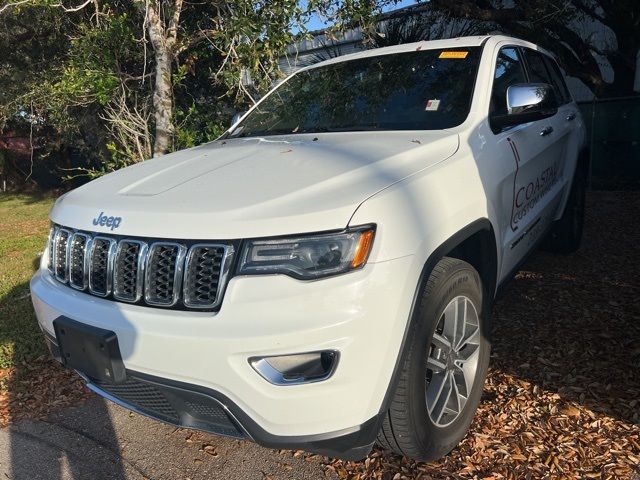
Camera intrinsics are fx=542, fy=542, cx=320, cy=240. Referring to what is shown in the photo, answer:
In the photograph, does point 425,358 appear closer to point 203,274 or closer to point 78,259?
point 203,274

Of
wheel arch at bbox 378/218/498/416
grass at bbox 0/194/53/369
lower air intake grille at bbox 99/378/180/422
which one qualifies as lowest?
grass at bbox 0/194/53/369

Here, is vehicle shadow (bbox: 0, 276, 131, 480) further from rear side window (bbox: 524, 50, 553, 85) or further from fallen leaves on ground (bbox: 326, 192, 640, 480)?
rear side window (bbox: 524, 50, 553, 85)

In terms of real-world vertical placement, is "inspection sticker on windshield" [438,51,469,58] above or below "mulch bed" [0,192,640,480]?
above

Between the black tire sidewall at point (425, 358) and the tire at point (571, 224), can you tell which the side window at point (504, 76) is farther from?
the tire at point (571, 224)

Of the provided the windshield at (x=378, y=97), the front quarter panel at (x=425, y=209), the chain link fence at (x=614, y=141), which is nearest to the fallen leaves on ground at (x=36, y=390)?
the windshield at (x=378, y=97)

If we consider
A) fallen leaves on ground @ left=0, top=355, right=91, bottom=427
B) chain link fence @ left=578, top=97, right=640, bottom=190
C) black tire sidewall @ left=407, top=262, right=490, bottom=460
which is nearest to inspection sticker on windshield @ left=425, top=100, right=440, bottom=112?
black tire sidewall @ left=407, top=262, right=490, bottom=460

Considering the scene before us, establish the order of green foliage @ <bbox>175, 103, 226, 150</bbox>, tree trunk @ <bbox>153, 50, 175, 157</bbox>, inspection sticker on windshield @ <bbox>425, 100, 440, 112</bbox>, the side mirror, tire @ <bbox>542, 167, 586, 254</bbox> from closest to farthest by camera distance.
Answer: the side mirror → inspection sticker on windshield @ <bbox>425, 100, 440, 112</bbox> → tire @ <bbox>542, 167, 586, 254</bbox> → tree trunk @ <bbox>153, 50, 175, 157</bbox> → green foliage @ <bbox>175, 103, 226, 150</bbox>

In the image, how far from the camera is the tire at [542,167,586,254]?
4758 millimetres

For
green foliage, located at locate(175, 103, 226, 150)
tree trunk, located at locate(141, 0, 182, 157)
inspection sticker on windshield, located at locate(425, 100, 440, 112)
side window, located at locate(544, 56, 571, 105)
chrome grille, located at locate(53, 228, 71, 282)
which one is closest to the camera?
chrome grille, located at locate(53, 228, 71, 282)

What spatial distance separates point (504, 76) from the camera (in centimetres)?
335

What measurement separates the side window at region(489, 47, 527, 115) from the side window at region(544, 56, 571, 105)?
0.98m

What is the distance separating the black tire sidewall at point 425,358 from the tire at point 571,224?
2.55 m

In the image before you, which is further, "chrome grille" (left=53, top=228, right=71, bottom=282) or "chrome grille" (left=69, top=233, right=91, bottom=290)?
"chrome grille" (left=53, top=228, right=71, bottom=282)

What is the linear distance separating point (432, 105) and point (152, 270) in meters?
1.78
